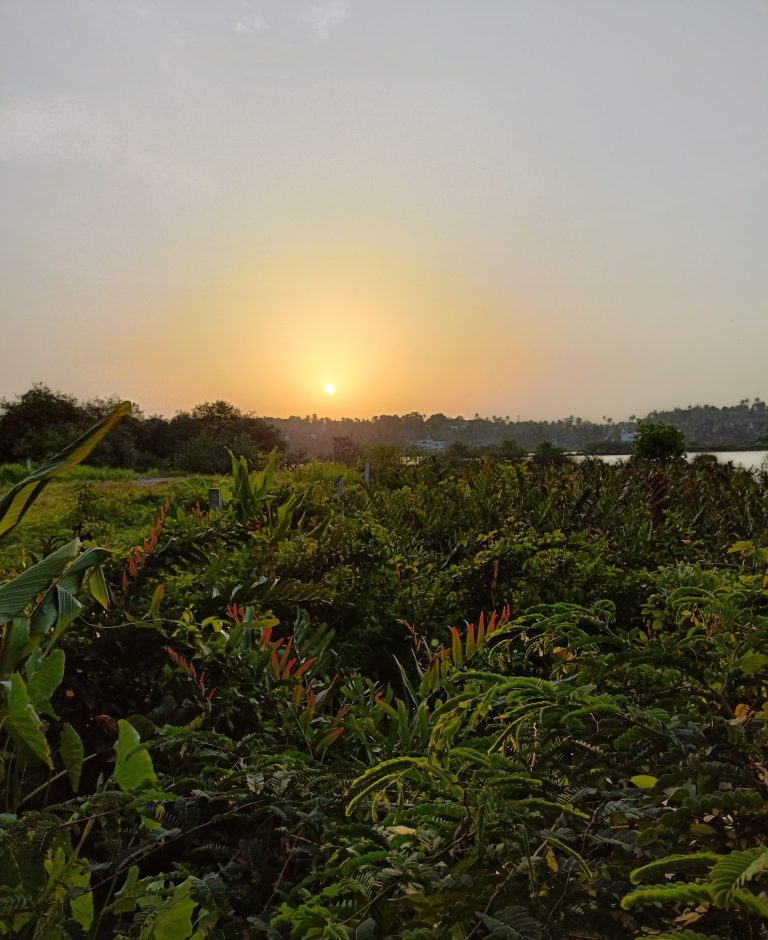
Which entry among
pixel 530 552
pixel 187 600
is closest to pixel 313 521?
pixel 530 552

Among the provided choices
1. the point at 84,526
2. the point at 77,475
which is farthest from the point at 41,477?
the point at 77,475

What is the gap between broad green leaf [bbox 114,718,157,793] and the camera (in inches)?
45.9

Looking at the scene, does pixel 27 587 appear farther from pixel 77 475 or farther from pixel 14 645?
pixel 77 475

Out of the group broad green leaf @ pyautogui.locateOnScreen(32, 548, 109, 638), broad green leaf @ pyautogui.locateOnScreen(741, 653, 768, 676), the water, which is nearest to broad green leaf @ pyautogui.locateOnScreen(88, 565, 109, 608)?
broad green leaf @ pyautogui.locateOnScreen(32, 548, 109, 638)

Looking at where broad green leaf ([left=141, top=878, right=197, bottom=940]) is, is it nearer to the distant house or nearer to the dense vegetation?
the dense vegetation

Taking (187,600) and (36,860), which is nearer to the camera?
(36,860)

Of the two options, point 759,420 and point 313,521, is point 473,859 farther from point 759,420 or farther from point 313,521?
point 759,420

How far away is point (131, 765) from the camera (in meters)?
1.18

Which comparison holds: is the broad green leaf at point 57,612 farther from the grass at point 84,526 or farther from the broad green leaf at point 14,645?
the grass at point 84,526

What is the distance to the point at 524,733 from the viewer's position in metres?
0.98

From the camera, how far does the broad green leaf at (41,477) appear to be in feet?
6.53

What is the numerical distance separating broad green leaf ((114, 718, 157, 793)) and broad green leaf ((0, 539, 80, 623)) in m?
0.64

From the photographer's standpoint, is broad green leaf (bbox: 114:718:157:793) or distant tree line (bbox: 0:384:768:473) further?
distant tree line (bbox: 0:384:768:473)

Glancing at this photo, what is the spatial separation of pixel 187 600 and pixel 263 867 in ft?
4.05
